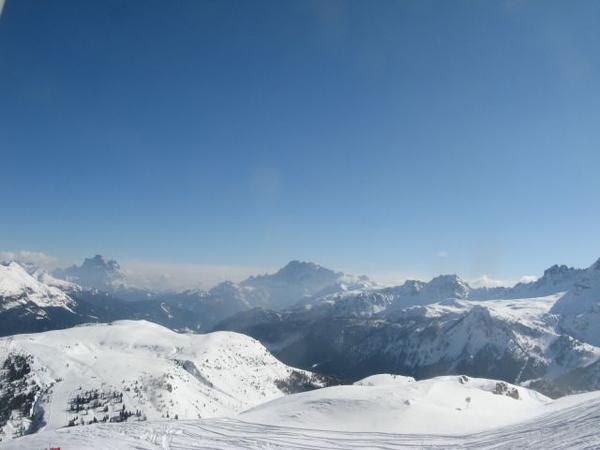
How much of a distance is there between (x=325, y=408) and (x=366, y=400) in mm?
5181

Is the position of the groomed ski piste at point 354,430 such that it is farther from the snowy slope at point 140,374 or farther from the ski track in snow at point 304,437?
the snowy slope at point 140,374

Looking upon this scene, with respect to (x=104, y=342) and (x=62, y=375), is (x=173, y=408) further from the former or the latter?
(x=104, y=342)

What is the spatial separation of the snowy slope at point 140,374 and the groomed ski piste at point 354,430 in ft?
214

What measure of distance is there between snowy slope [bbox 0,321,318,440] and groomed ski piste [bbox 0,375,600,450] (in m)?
65.1

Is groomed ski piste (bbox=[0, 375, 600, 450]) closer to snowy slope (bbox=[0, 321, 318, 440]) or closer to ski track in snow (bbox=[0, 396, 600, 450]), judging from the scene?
ski track in snow (bbox=[0, 396, 600, 450])

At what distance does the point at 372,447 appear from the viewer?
28891 mm

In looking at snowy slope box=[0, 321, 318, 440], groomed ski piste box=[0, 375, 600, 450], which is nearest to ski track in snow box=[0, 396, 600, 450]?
groomed ski piste box=[0, 375, 600, 450]

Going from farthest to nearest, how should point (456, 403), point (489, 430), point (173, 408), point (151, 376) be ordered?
point (151, 376) → point (173, 408) → point (456, 403) → point (489, 430)

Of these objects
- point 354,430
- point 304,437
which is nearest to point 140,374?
point 354,430

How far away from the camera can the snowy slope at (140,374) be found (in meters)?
98.7

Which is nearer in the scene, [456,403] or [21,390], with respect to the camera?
[456,403]

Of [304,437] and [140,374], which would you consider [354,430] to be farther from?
[140,374]

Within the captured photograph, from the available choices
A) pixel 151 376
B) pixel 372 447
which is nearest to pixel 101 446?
pixel 372 447

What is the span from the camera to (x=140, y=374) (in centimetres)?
12050
